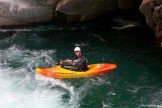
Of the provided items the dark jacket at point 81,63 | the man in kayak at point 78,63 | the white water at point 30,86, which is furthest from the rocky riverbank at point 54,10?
the dark jacket at point 81,63

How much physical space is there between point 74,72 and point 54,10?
237 inches

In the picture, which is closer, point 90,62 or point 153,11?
point 153,11

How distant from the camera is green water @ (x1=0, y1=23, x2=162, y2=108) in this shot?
42.7 feet

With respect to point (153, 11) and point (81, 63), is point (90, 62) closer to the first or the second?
point (81, 63)

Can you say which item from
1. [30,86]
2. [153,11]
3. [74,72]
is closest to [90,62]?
[74,72]

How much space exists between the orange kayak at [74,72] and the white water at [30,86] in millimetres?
322

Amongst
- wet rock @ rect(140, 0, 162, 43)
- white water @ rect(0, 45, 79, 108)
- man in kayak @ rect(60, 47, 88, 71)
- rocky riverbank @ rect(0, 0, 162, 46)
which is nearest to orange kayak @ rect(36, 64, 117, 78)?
man in kayak @ rect(60, 47, 88, 71)

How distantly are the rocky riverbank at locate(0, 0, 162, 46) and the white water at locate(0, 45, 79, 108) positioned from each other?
2837 millimetres

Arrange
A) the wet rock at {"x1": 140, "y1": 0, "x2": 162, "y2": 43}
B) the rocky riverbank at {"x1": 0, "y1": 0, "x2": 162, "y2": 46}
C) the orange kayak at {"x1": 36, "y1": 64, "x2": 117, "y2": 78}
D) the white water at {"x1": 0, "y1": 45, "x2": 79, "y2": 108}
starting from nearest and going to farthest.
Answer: the white water at {"x1": 0, "y1": 45, "x2": 79, "y2": 108} < the orange kayak at {"x1": 36, "y1": 64, "x2": 117, "y2": 78} < the wet rock at {"x1": 140, "y1": 0, "x2": 162, "y2": 43} < the rocky riverbank at {"x1": 0, "y1": 0, "x2": 162, "y2": 46}

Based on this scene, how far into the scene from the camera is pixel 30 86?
13.9 metres

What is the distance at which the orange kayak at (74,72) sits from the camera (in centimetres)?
1382

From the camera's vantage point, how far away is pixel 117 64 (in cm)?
1540

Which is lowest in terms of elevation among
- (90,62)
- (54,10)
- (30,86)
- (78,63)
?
(30,86)

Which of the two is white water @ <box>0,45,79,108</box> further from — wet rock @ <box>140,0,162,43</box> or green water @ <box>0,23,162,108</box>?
wet rock @ <box>140,0,162,43</box>
